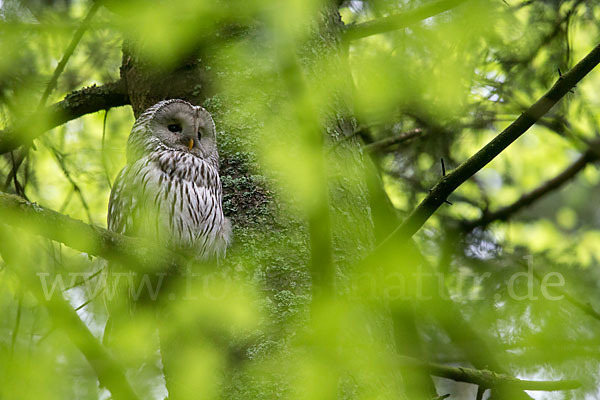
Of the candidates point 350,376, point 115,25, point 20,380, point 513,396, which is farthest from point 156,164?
point 513,396

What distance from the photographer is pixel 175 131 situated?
3.65m

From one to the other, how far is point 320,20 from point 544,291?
1.99 m

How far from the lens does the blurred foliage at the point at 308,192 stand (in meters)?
2.37

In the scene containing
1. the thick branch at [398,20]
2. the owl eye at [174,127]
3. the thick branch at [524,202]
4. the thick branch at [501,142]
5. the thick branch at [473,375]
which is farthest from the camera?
the thick branch at [524,202]

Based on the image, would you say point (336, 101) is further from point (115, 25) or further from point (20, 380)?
point (20, 380)

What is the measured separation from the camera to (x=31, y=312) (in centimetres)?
337

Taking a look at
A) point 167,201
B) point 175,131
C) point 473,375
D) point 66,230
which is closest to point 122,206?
point 167,201

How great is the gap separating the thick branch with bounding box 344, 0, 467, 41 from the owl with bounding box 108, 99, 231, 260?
2.95 ft

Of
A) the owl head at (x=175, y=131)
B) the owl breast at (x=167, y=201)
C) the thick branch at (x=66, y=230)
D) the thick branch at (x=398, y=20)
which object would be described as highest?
the thick branch at (x=398, y=20)

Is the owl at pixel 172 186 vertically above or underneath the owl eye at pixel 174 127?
underneath

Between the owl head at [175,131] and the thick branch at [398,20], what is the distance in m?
0.85

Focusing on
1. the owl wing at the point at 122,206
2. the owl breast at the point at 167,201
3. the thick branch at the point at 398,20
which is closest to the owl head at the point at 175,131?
the owl breast at the point at 167,201

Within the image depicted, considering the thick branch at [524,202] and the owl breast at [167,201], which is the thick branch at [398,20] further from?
the thick branch at [524,202]

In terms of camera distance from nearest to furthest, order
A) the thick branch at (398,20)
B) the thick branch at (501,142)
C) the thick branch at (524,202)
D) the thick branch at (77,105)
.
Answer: the thick branch at (501,142)
the thick branch at (398,20)
the thick branch at (77,105)
the thick branch at (524,202)
